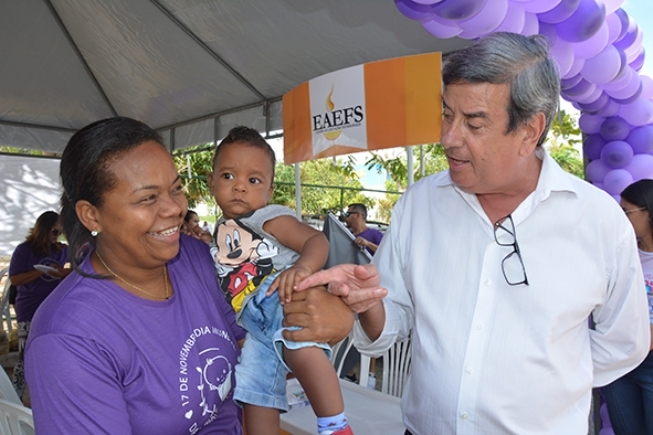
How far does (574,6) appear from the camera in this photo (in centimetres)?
297

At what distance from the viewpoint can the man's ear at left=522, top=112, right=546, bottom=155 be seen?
149 centimetres

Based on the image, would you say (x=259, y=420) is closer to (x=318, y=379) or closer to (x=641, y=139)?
→ (x=318, y=379)

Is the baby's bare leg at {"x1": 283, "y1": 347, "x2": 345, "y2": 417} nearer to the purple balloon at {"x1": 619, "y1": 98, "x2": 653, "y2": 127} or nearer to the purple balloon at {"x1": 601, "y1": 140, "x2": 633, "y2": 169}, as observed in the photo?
the purple balloon at {"x1": 601, "y1": 140, "x2": 633, "y2": 169}

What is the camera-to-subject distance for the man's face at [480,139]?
1447 mm

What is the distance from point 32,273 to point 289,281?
4399mm

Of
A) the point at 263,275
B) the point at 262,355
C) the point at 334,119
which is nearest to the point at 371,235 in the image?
the point at 334,119

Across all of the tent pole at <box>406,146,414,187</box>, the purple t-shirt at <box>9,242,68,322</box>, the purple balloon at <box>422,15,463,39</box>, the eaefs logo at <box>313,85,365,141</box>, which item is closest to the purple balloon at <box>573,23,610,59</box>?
the purple balloon at <box>422,15,463,39</box>

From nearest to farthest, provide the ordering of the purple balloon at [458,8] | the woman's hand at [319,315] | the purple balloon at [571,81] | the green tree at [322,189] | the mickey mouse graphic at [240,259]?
the woman's hand at [319,315], the mickey mouse graphic at [240,259], the purple balloon at [458,8], the purple balloon at [571,81], the green tree at [322,189]

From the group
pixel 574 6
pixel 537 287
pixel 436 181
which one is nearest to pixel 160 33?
pixel 574 6

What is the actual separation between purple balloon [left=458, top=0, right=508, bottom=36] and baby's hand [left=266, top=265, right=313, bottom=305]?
79.2 inches

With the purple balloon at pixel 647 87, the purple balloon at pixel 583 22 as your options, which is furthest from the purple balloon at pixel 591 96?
the purple balloon at pixel 583 22

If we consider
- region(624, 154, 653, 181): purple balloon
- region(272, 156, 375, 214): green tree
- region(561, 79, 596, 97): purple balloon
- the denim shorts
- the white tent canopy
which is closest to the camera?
the denim shorts

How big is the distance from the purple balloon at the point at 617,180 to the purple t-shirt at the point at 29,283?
5.50 meters

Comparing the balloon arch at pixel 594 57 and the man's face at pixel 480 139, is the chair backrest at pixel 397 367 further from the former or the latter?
the balloon arch at pixel 594 57
